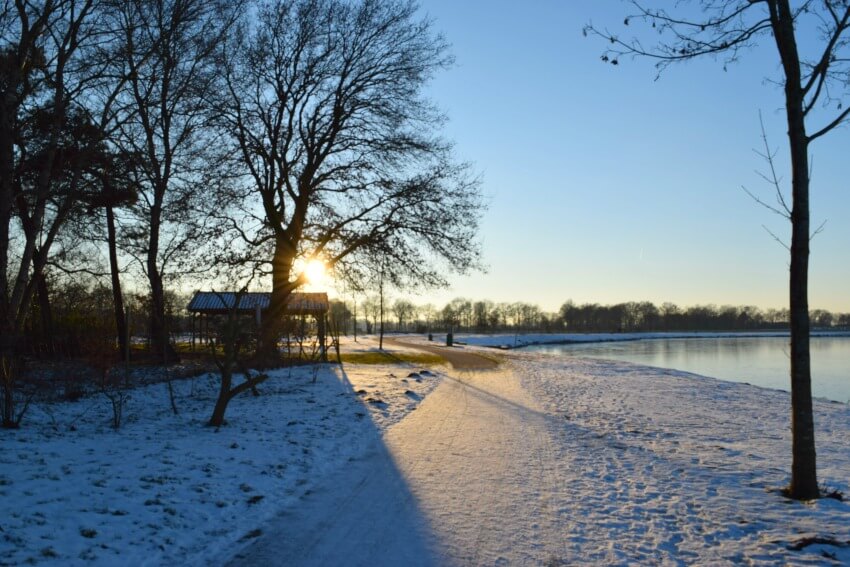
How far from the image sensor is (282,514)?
18.2 feet

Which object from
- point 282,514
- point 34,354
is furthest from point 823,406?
point 34,354

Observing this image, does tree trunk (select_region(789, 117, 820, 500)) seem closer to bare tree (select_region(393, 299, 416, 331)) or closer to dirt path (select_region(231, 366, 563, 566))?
dirt path (select_region(231, 366, 563, 566))

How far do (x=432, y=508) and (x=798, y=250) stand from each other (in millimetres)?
4508

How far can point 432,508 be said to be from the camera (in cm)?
578

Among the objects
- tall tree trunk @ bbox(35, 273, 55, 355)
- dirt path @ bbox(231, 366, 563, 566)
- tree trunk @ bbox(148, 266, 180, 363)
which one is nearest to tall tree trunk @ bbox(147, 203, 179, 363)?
tree trunk @ bbox(148, 266, 180, 363)

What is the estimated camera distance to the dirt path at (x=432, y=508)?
4590 mm

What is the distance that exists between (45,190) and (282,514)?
8929 mm

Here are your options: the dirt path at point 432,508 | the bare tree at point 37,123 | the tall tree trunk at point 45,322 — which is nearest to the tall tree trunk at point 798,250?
the dirt path at point 432,508

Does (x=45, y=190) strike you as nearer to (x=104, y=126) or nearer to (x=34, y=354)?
(x=104, y=126)

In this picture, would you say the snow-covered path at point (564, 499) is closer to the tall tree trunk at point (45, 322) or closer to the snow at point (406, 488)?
the snow at point (406, 488)

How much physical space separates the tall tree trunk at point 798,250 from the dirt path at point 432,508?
2.57 metres

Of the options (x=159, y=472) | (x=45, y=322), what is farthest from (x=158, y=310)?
(x=159, y=472)

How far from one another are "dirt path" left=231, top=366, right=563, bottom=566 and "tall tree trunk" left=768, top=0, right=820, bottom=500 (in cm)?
257

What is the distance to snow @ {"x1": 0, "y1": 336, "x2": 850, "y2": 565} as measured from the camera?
15.2 ft
